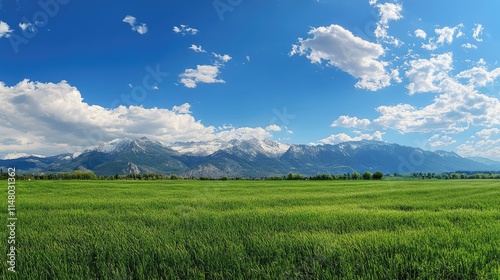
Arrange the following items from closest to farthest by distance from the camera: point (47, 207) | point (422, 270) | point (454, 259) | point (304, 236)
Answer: point (422, 270)
point (454, 259)
point (304, 236)
point (47, 207)

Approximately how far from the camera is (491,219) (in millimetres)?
10180

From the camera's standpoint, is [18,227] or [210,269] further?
[18,227]

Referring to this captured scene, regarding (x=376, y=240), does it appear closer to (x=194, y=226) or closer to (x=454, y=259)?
(x=454, y=259)

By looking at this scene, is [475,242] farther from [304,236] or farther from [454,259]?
[304,236]

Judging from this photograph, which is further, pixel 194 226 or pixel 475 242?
pixel 194 226

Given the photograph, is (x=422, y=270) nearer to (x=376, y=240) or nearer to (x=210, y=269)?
(x=376, y=240)

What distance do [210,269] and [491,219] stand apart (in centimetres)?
1003

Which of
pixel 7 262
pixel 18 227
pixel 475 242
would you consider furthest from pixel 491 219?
pixel 18 227

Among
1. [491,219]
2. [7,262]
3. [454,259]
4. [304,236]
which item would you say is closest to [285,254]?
[304,236]

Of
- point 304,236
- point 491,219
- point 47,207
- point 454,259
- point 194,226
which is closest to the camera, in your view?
point 454,259

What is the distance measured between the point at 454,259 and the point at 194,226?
269 inches

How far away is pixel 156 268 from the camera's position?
591cm

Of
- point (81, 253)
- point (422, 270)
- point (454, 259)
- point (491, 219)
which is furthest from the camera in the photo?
point (491, 219)

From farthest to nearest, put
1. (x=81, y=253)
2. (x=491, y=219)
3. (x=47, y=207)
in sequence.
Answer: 1. (x=47, y=207)
2. (x=491, y=219)
3. (x=81, y=253)
